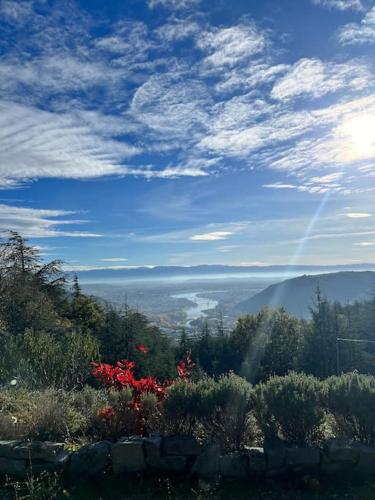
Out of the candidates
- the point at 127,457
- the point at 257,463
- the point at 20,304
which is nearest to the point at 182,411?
the point at 127,457

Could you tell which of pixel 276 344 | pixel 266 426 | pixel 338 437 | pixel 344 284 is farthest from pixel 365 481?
pixel 344 284

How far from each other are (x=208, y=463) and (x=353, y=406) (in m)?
1.45

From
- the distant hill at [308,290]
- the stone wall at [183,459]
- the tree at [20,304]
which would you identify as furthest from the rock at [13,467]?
the distant hill at [308,290]

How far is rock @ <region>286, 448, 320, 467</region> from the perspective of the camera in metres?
3.79

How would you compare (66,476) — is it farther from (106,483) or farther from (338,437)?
(338,437)

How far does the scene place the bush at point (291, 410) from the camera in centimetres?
395

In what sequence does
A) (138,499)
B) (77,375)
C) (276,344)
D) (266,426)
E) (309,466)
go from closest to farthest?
(138,499), (309,466), (266,426), (77,375), (276,344)

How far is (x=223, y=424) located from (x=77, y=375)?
387cm

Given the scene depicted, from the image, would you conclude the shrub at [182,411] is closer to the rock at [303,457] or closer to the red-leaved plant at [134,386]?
the red-leaved plant at [134,386]

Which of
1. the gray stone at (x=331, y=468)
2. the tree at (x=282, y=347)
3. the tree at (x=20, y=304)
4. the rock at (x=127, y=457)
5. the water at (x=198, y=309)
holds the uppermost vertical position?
the tree at (x=20, y=304)

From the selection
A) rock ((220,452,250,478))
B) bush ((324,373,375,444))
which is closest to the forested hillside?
rock ((220,452,250,478))

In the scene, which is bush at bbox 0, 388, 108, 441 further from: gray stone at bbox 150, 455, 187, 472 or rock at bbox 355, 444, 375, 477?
rock at bbox 355, 444, 375, 477

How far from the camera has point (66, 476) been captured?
3.92 meters

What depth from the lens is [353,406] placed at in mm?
3951
